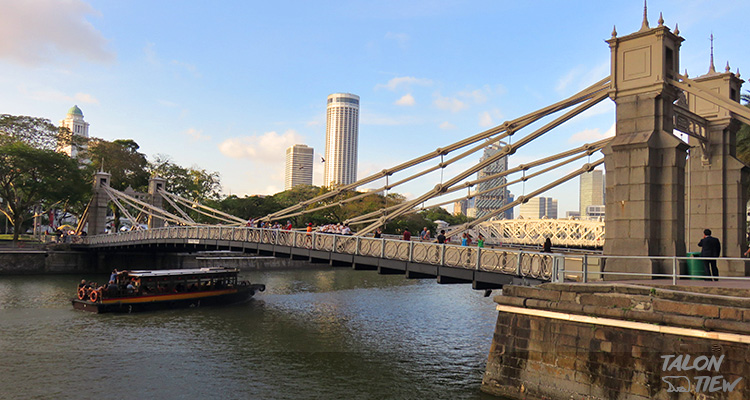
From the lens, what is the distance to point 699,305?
11180 mm

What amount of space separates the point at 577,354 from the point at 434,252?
8.84 metres

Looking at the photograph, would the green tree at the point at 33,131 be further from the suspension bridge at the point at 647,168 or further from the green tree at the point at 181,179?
the suspension bridge at the point at 647,168

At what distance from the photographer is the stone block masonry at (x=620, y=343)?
425 inches

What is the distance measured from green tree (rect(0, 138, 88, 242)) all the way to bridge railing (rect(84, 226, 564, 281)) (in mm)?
20537

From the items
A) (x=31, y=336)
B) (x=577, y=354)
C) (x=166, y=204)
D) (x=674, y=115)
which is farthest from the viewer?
(x=166, y=204)

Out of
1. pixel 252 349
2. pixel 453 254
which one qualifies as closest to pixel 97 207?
pixel 252 349

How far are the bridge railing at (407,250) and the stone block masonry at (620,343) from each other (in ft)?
6.50

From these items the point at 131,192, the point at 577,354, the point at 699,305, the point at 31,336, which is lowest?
the point at 31,336

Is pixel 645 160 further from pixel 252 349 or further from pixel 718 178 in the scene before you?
pixel 252 349

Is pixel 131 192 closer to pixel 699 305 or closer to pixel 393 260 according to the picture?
pixel 393 260

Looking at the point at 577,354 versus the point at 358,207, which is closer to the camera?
the point at 577,354

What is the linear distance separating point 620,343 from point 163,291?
Result: 2478 cm

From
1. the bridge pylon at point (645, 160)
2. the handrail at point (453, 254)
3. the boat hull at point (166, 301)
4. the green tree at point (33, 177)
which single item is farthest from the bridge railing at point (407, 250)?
the green tree at point (33, 177)

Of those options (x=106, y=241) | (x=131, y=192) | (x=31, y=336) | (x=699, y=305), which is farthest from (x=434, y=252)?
(x=131, y=192)
